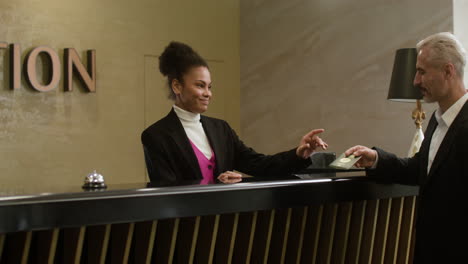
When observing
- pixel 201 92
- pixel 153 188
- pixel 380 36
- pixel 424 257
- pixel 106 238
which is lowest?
pixel 424 257

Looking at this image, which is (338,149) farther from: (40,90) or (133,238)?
(133,238)

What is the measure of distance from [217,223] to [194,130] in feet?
3.65

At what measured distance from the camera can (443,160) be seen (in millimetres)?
2375

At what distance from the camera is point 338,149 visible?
20.9 feet

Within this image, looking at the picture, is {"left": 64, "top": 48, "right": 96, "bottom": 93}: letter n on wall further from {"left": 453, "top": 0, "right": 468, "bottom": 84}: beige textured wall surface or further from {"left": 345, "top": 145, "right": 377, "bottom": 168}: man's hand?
{"left": 345, "top": 145, "right": 377, "bottom": 168}: man's hand

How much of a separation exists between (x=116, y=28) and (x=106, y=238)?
518 cm

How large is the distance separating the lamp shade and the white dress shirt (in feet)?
6.53

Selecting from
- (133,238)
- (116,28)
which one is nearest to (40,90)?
(116,28)

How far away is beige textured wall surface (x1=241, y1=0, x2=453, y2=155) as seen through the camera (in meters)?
5.70

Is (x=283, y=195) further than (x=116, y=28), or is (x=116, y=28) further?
(x=116, y=28)

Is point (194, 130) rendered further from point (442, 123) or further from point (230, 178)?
point (442, 123)

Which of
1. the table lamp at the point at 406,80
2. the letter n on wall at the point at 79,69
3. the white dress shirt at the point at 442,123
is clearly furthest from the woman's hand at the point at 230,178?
the letter n on wall at the point at 79,69

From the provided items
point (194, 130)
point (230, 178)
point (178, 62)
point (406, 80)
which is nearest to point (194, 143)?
point (194, 130)

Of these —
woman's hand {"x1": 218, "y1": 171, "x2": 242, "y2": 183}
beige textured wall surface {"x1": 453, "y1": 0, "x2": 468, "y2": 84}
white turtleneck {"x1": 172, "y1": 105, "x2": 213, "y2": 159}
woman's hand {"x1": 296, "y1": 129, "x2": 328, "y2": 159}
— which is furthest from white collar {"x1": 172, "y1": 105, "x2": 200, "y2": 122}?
beige textured wall surface {"x1": 453, "y1": 0, "x2": 468, "y2": 84}
